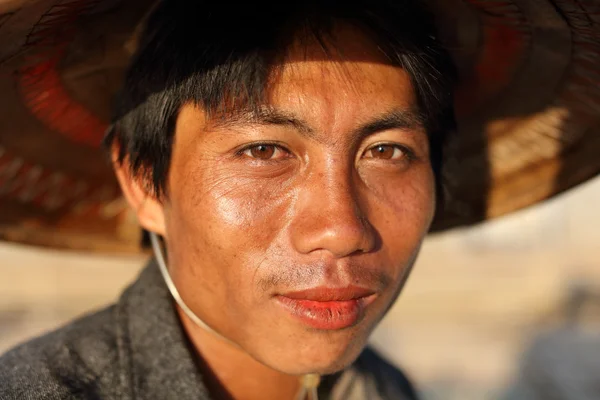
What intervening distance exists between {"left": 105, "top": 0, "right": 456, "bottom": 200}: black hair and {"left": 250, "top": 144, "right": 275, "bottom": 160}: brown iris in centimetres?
10

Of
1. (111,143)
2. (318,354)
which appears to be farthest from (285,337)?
(111,143)

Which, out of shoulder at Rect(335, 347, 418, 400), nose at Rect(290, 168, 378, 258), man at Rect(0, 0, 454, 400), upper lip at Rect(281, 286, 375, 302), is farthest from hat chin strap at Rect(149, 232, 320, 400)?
nose at Rect(290, 168, 378, 258)

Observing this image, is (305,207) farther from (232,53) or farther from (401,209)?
(232,53)

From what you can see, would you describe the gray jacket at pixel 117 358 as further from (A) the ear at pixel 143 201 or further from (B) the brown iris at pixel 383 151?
(B) the brown iris at pixel 383 151

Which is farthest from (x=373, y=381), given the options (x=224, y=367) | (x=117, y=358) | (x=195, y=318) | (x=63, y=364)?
(x=63, y=364)

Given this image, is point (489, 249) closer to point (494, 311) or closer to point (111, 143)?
point (494, 311)

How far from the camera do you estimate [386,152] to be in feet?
5.28

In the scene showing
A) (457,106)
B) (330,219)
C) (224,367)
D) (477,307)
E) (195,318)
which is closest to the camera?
(330,219)

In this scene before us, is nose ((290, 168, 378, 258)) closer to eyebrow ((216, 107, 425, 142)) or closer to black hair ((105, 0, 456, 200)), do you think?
eyebrow ((216, 107, 425, 142))

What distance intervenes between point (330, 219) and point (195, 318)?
0.50 meters

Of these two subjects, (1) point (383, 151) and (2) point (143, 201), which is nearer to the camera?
(1) point (383, 151)

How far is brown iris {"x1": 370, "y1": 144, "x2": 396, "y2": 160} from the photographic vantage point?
158 cm

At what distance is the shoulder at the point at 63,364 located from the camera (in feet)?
4.96

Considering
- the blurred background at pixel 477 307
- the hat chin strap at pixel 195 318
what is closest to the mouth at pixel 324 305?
the hat chin strap at pixel 195 318
